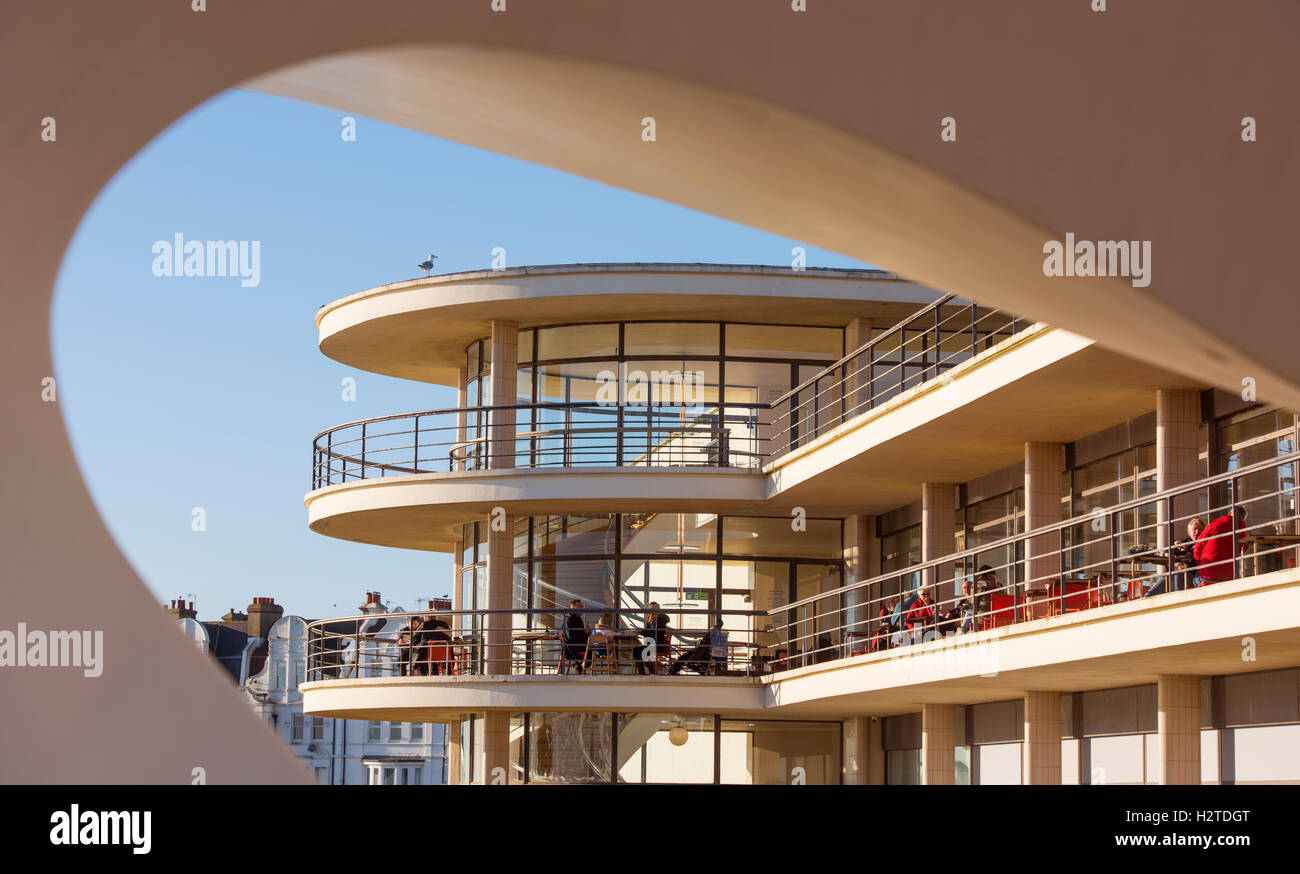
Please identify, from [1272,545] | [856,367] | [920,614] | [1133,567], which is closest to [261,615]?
[856,367]

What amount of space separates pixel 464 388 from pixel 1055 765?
1340cm

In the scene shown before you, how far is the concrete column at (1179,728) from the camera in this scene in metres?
15.1

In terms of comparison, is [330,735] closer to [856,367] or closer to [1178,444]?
[856,367]

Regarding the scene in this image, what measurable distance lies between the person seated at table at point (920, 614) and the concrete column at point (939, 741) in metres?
2.12

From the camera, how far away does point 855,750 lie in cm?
2423

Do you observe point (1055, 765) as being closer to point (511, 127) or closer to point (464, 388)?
point (464, 388)

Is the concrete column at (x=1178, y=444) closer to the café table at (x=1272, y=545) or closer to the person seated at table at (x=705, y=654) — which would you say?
the café table at (x=1272, y=545)

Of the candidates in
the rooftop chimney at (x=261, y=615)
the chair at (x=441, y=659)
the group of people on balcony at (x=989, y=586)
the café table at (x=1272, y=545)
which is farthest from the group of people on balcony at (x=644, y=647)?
the rooftop chimney at (x=261, y=615)

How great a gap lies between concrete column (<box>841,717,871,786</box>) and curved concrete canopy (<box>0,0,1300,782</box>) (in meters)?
19.5

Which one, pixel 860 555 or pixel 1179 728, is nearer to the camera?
pixel 1179 728

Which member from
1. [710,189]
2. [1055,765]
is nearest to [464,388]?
[1055,765]

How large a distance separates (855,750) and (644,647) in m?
4.50

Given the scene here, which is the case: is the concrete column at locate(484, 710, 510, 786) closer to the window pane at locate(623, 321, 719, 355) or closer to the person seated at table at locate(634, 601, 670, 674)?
the person seated at table at locate(634, 601, 670, 674)

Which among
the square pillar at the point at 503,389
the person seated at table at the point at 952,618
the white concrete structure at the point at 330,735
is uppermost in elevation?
the square pillar at the point at 503,389
